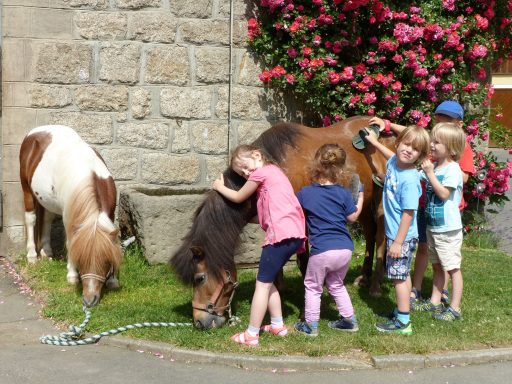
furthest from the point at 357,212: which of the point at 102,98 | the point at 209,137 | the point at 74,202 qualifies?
the point at 102,98

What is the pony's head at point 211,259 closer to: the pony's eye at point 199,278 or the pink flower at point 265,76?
the pony's eye at point 199,278

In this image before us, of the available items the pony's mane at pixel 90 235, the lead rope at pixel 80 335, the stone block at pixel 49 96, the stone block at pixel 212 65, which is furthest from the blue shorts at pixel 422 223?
the stone block at pixel 49 96

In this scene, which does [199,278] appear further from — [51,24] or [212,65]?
[51,24]

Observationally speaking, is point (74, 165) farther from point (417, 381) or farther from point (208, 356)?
point (417, 381)

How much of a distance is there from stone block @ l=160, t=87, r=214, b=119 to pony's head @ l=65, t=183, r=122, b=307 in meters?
2.53

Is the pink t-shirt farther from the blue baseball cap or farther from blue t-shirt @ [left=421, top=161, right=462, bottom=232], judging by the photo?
the blue baseball cap

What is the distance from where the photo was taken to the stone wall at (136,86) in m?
7.44

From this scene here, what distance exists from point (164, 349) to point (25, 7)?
441 cm

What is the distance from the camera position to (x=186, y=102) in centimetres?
804

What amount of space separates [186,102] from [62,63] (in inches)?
56.8

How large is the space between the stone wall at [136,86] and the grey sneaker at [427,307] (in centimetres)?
329

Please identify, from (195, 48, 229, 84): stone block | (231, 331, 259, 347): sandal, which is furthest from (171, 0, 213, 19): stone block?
(231, 331, 259, 347): sandal

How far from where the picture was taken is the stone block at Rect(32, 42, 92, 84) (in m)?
7.46

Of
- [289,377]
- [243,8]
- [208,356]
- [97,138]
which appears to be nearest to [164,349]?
[208,356]
